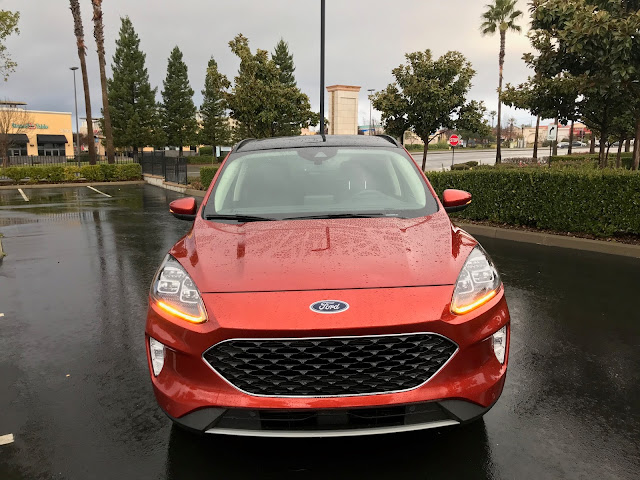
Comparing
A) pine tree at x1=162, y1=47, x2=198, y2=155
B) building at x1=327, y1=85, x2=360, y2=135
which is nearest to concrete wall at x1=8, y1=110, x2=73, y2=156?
pine tree at x1=162, y1=47, x2=198, y2=155

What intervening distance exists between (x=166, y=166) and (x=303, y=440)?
26528mm

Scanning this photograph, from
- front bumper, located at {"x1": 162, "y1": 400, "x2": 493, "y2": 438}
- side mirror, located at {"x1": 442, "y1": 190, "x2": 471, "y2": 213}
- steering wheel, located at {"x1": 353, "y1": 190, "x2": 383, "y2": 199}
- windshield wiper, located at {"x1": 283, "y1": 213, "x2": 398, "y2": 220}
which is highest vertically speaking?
steering wheel, located at {"x1": 353, "y1": 190, "x2": 383, "y2": 199}

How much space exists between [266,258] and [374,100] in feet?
78.8

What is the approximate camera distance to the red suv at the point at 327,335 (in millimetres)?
2246

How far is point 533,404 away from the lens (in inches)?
129

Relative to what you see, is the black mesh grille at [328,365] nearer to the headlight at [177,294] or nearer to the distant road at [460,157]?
Result: the headlight at [177,294]

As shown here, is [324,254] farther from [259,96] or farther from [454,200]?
[259,96]

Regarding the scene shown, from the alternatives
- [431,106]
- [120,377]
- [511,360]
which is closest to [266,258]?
[120,377]

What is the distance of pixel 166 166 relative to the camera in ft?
90.1

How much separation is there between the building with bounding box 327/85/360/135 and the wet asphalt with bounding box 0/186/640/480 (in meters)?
28.7

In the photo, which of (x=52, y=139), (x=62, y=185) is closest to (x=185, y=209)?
(x=62, y=185)

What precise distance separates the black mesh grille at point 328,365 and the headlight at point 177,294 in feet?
0.89

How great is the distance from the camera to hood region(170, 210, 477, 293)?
8.11 feet

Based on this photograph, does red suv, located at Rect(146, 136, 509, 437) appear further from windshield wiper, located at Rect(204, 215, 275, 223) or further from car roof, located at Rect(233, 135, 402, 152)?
car roof, located at Rect(233, 135, 402, 152)
